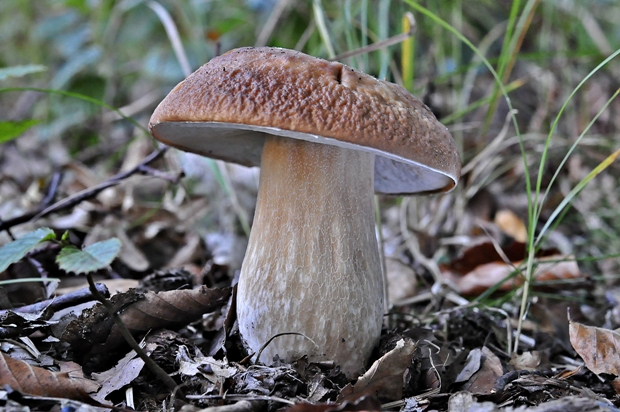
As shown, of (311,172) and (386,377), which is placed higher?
(311,172)

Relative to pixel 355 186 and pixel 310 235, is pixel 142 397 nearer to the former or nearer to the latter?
pixel 310 235

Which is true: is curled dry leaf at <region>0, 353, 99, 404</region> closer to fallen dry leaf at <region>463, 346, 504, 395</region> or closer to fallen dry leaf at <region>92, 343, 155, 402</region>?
fallen dry leaf at <region>92, 343, 155, 402</region>

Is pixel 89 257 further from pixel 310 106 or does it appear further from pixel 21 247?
pixel 310 106

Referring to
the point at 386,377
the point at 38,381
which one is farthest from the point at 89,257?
the point at 386,377

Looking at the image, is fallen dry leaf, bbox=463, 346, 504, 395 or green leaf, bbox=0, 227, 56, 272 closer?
green leaf, bbox=0, 227, 56, 272

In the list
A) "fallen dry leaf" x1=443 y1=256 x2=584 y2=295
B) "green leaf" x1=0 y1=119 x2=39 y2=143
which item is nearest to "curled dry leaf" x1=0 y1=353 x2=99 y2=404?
"green leaf" x1=0 y1=119 x2=39 y2=143

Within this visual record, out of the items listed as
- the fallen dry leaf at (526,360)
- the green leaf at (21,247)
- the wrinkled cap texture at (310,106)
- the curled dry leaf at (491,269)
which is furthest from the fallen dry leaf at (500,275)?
the green leaf at (21,247)

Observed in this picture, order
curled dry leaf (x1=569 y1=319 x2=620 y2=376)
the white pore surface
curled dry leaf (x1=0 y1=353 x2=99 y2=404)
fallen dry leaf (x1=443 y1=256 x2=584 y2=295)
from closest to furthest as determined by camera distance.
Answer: curled dry leaf (x1=0 y1=353 x2=99 y2=404) → curled dry leaf (x1=569 y1=319 x2=620 y2=376) → the white pore surface → fallen dry leaf (x1=443 y1=256 x2=584 y2=295)
